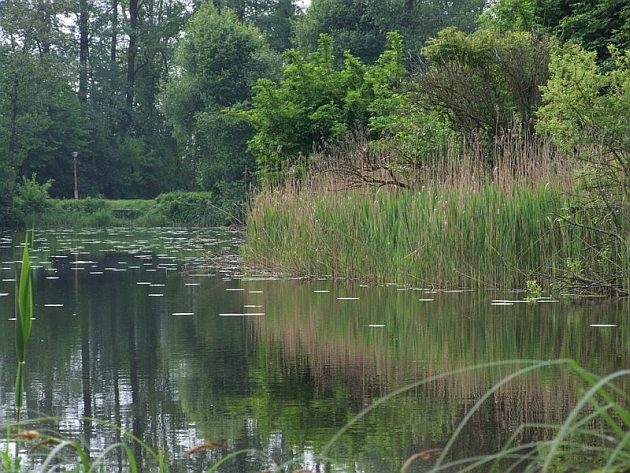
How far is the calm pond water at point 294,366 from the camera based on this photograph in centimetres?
553

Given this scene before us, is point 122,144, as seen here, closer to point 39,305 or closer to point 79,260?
point 79,260

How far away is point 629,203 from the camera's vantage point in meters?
11.4

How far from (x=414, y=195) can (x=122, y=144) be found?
5053 cm

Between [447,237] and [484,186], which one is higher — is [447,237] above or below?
below

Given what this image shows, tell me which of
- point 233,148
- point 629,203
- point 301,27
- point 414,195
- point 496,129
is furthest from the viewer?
point 301,27

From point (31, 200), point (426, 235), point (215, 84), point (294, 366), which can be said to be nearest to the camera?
point (294, 366)

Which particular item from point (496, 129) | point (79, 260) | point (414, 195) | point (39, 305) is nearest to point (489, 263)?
point (414, 195)

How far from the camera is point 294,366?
802cm

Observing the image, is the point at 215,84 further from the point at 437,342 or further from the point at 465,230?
the point at 437,342

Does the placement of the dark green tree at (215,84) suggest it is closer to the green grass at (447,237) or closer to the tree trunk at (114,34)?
the tree trunk at (114,34)

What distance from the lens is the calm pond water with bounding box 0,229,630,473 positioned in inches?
218

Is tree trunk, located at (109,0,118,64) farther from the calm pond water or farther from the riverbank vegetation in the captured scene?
the calm pond water

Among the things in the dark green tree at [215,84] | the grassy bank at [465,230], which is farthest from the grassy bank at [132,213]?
the grassy bank at [465,230]

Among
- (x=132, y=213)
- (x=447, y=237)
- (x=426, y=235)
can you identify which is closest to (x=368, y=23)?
(x=132, y=213)
